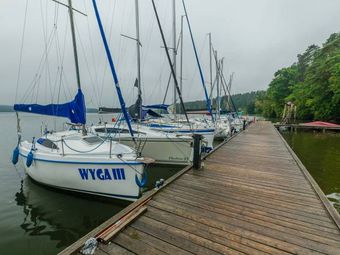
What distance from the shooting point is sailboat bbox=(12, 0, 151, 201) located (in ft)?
20.2

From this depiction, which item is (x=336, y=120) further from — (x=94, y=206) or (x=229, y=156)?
(x=94, y=206)

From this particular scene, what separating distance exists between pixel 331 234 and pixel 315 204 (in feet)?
3.84

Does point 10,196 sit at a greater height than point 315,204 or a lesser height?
lesser

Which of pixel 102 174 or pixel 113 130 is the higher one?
pixel 113 130

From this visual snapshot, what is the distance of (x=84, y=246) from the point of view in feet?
9.35

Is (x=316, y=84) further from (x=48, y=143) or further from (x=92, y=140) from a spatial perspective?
(x=48, y=143)

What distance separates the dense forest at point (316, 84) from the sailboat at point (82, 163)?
104 ft

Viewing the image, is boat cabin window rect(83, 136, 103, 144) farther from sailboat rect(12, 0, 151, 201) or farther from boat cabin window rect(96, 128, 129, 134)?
boat cabin window rect(96, 128, 129, 134)

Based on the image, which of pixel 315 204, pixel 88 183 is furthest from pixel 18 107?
pixel 315 204

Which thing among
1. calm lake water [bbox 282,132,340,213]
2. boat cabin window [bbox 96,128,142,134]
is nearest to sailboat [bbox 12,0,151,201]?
boat cabin window [bbox 96,128,142,134]

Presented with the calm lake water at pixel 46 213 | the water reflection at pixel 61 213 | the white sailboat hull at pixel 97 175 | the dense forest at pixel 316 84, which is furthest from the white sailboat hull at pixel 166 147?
the dense forest at pixel 316 84

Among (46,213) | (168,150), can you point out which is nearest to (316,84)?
(168,150)

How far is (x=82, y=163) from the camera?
6.33 metres

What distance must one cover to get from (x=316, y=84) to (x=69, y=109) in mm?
38757
